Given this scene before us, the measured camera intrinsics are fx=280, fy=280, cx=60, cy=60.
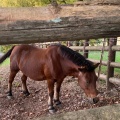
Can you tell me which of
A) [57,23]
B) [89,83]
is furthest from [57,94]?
[57,23]

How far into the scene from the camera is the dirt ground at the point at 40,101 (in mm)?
6238

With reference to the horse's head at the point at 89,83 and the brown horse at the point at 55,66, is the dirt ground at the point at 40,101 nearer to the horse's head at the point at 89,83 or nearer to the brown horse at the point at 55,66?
the brown horse at the point at 55,66

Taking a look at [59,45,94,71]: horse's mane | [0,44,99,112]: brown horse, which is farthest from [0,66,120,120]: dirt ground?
[59,45,94,71]: horse's mane

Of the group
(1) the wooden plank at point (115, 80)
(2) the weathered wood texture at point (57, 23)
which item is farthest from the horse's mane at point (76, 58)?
(2) the weathered wood texture at point (57, 23)

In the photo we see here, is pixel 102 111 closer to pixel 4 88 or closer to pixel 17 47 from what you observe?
pixel 17 47

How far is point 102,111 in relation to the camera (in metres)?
2.98

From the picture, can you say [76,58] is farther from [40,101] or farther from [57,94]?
[40,101]

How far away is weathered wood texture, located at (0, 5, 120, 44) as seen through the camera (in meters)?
2.58

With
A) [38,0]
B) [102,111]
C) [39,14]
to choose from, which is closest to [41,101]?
[102,111]

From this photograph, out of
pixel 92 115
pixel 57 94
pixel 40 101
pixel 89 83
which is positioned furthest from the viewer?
pixel 40 101

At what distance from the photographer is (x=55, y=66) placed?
20.7 ft

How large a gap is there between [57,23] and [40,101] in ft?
15.0

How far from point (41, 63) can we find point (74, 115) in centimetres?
384

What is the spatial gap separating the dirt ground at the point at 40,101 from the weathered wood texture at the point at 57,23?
11.4ft
